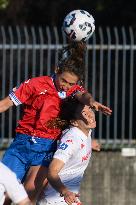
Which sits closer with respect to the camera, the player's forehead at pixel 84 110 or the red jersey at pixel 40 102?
the player's forehead at pixel 84 110

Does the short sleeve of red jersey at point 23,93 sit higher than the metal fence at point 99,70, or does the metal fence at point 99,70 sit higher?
the short sleeve of red jersey at point 23,93

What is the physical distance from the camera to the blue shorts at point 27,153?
9.14 metres

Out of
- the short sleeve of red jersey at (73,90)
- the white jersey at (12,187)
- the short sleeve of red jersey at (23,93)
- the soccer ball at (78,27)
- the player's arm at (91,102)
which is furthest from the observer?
the soccer ball at (78,27)

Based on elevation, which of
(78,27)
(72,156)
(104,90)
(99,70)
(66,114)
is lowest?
(104,90)

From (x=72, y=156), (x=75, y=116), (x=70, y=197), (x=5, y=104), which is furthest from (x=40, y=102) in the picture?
(x=70, y=197)

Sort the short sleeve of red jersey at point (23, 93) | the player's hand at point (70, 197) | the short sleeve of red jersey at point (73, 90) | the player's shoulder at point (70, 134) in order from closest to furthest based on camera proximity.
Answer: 1. the player's hand at point (70, 197)
2. the player's shoulder at point (70, 134)
3. the short sleeve of red jersey at point (73, 90)
4. the short sleeve of red jersey at point (23, 93)

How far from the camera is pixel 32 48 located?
1245cm

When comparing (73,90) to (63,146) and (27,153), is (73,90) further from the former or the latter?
(63,146)

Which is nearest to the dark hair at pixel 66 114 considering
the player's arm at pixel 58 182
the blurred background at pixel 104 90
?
A: the player's arm at pixel 58 182

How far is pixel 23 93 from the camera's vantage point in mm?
9125

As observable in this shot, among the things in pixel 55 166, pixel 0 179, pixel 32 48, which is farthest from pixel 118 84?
pixel 0 179

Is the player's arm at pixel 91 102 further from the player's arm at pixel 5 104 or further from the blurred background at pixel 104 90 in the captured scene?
the blurred background at pixel 104 90

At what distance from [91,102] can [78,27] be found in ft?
5.04

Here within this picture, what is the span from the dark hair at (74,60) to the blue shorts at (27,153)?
0.70m
